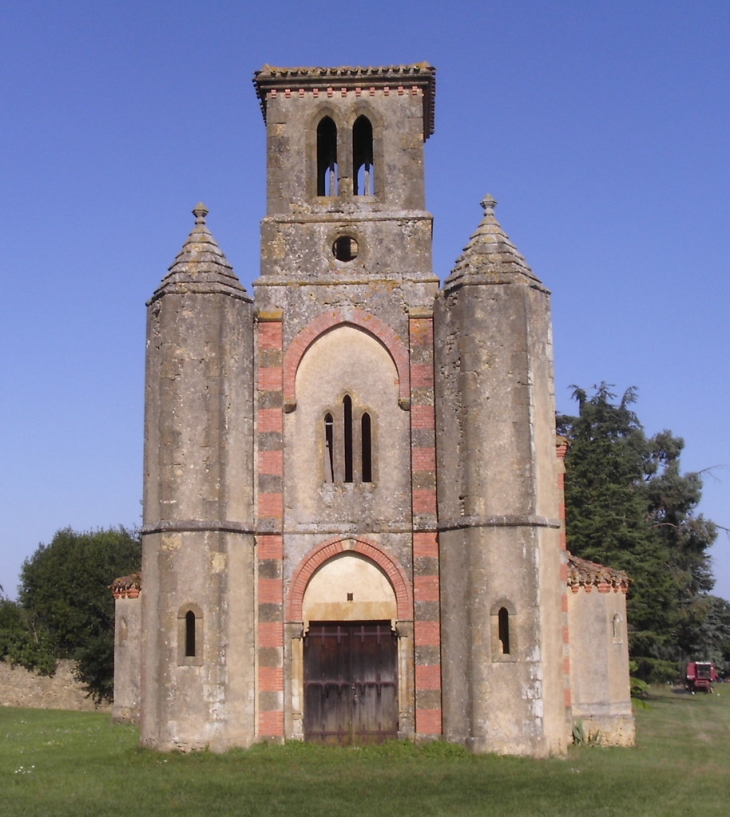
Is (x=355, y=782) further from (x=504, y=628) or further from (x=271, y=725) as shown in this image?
(x=504, y=628)

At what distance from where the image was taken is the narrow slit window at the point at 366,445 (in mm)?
19375

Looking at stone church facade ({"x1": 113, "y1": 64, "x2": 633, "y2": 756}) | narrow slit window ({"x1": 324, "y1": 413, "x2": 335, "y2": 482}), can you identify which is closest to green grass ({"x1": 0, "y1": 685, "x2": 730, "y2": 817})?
stone church facade ({"x1": 113, "y1": 64, "x2": 633, "y2": 756})

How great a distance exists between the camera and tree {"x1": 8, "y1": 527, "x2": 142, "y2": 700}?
117 feet

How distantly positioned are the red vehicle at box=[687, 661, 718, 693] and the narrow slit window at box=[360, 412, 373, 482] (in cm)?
2911

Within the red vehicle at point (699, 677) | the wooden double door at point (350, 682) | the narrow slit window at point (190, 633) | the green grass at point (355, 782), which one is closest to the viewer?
the green grass at point (355, 782)

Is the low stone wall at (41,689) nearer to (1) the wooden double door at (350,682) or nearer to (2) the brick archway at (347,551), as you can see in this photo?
(1) the wooden double door at (350,682)

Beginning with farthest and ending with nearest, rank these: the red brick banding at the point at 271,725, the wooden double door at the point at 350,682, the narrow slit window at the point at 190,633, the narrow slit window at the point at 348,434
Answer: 1. the narrow slit window at the point at 348,434
2. the wooden double door at the point at 350,682
3. the red brick banding at the point at 271,725
4. the narrow slit window at the point at 190,633

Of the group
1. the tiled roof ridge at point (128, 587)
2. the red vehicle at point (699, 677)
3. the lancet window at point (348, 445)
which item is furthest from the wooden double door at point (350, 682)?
the red vehicle at point (699, 677)

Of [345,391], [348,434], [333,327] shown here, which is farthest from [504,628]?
[333,327]

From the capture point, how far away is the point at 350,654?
18.8 metres

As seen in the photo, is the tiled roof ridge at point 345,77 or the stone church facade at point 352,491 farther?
the tiled roof ridge at point 345,77

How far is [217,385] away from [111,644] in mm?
17677

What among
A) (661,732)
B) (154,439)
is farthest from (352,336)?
(661,732)

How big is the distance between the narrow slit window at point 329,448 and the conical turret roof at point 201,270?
2.76 meters
